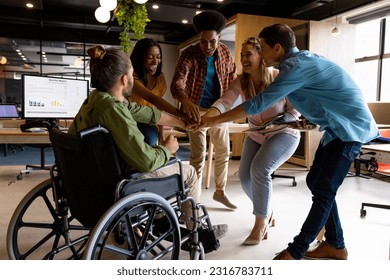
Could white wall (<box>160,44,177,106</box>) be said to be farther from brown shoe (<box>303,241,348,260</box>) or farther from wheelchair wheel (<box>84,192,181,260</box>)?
wheelchair wheel (<box>84,192,181,260</box>)

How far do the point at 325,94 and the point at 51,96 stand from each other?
9.51 ft

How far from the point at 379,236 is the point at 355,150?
1071 millimetres

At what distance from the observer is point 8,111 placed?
6121 millimetres

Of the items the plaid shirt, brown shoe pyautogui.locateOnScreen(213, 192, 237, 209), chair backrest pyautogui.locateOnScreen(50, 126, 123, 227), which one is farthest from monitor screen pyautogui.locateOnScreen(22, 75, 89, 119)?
chair backrest pyautogui.locateOnScreen(50, 126, 123, 227)

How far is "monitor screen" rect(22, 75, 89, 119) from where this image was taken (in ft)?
11.7

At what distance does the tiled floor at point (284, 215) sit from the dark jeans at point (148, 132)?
30.0 inches

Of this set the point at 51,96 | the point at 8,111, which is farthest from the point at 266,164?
the point at 8,111

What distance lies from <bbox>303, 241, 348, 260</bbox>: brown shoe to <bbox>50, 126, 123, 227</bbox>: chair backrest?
131 cm

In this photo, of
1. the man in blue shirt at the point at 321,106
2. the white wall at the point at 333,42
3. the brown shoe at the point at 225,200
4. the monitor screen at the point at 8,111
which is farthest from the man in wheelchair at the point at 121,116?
the monitor screen at the point at 8,111

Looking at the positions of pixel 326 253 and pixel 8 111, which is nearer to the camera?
pixel 326 253

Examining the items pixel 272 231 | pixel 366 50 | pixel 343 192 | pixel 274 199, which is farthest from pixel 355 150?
pixel 366 50

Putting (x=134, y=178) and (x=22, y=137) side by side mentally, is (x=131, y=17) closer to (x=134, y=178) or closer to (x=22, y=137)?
(x=22, y=137)
